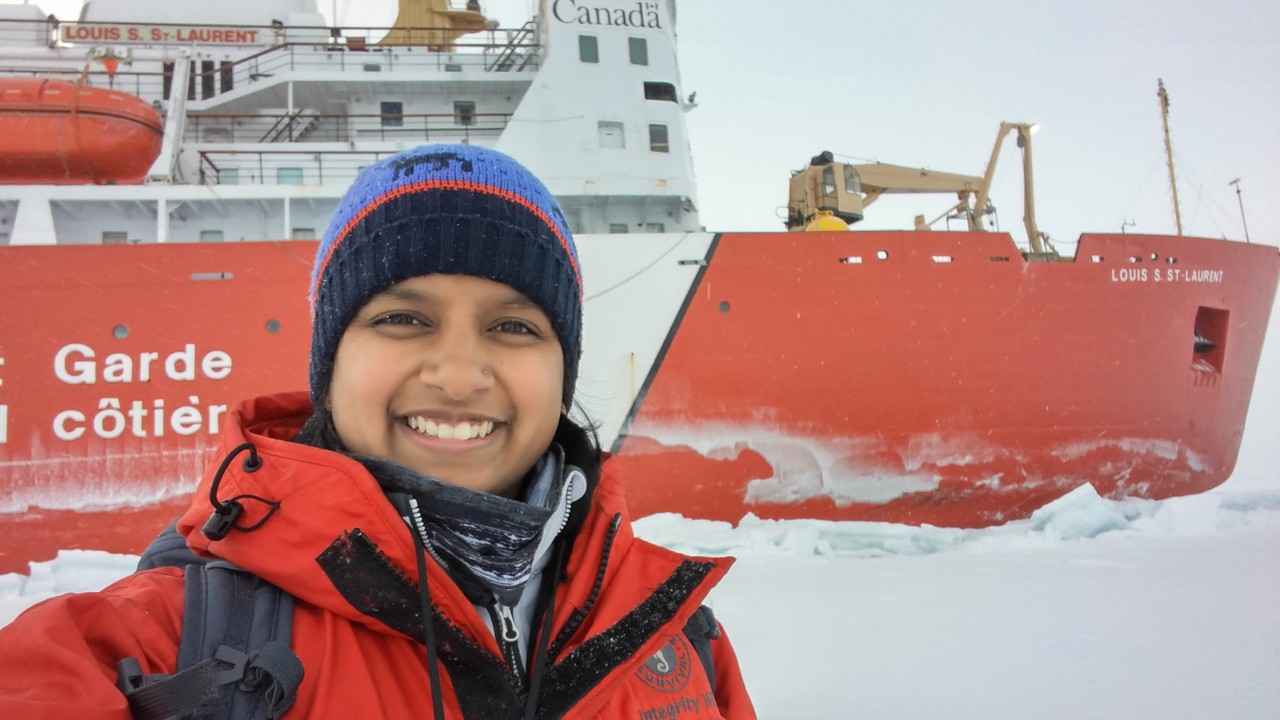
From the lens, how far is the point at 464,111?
771 cm

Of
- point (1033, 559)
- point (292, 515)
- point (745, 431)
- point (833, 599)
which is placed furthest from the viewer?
point (745, 431)

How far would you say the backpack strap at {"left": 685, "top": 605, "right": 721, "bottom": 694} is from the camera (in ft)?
3.67

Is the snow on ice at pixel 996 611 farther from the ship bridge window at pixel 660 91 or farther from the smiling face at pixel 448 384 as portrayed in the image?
the ship bridge window at pixel 660 91

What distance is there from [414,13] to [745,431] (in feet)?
24.2

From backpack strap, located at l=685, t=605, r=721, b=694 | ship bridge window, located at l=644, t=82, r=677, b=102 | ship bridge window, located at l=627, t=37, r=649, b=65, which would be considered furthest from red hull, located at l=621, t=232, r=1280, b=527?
backpack strap, located at l=685, t=605, r=721, b=694

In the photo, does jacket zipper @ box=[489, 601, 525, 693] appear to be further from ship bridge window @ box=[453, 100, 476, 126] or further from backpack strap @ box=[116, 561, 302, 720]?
ship bridge window @ box=[453, 100, 476, 126]

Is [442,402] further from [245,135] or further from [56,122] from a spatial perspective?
[245,135]

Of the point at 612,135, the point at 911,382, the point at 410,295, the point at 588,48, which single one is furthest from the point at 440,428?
the point at 588,48

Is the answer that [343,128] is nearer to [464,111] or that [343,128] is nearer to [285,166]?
[285,166]

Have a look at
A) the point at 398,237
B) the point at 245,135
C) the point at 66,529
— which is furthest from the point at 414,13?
the point at 398,237

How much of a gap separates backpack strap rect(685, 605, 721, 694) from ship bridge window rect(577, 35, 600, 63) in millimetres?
6802

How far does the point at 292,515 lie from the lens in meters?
0.79

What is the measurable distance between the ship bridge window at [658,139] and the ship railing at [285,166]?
1.62 meters

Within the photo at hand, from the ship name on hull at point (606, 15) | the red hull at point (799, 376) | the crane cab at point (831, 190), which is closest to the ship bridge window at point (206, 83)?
the red hull at point (799, 376)
